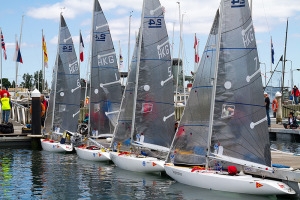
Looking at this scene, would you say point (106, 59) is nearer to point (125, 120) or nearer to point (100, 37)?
point (100, 37)


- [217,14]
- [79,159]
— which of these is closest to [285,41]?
[79,159]

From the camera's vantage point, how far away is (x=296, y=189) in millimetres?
16047

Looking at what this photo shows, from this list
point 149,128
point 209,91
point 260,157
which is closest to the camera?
point 260,157

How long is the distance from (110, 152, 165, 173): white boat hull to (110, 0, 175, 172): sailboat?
2 cm

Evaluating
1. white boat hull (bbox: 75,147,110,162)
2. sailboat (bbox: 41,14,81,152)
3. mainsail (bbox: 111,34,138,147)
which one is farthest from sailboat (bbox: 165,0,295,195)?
sailboat (bbox: 41,14,81,152)

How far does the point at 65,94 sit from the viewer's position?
3108 centimetres

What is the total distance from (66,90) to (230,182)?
1620 centimetres

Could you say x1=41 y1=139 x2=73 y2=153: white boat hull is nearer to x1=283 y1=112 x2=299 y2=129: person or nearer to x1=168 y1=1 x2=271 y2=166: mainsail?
x1=168 y1=1 x2=271 y2=166: mainsail

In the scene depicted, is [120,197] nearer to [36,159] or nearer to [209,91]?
[209,91]

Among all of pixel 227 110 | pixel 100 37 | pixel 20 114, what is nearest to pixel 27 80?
pixel 20 114

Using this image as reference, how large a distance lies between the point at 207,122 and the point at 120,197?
12.1 feet

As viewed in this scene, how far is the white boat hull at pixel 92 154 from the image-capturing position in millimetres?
24625

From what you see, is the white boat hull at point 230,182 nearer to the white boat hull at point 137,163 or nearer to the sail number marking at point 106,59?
the white boat hull at point 137,163

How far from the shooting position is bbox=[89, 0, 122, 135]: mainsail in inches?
1099
